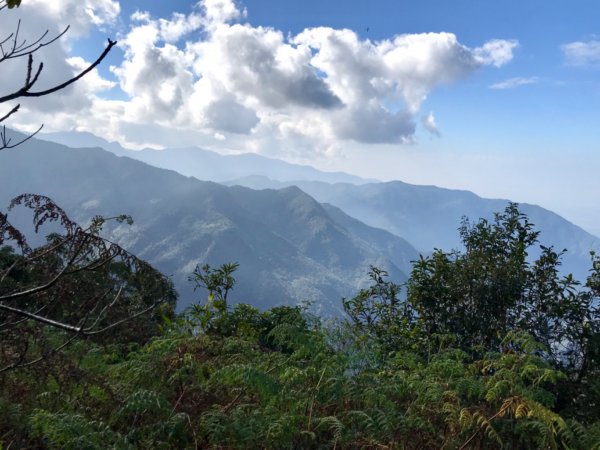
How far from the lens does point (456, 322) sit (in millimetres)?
12305

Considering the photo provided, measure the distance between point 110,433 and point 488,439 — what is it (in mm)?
3421

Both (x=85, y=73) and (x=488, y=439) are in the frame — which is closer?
(x=85, y=73)

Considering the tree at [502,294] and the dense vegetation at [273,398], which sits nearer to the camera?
the dense vegetation at [273,398]

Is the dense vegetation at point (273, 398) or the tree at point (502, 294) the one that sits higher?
the tree at point (502, 294)

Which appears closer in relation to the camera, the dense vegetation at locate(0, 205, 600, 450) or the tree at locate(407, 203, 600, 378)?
the dense vegetation at locate(0, 205, 600, 450)

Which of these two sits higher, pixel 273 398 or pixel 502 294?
pixel 502 294

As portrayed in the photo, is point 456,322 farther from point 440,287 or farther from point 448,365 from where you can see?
point 448,365

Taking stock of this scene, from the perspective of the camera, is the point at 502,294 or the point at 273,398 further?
the point at 502,294

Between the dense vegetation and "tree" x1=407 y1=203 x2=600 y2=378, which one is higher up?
"tree" x1=407 y1=203 x2=600 y2=378

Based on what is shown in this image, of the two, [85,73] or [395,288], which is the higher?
[85,73]

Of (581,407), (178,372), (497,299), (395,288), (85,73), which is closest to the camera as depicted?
(85,73)

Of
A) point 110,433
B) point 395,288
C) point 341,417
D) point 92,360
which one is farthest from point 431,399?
point 395,288

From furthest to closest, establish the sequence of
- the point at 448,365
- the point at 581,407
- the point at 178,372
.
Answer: the point at 581,407, the point at 448,365, the point at 178,372

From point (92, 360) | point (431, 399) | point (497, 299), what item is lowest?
point (92, 360)
